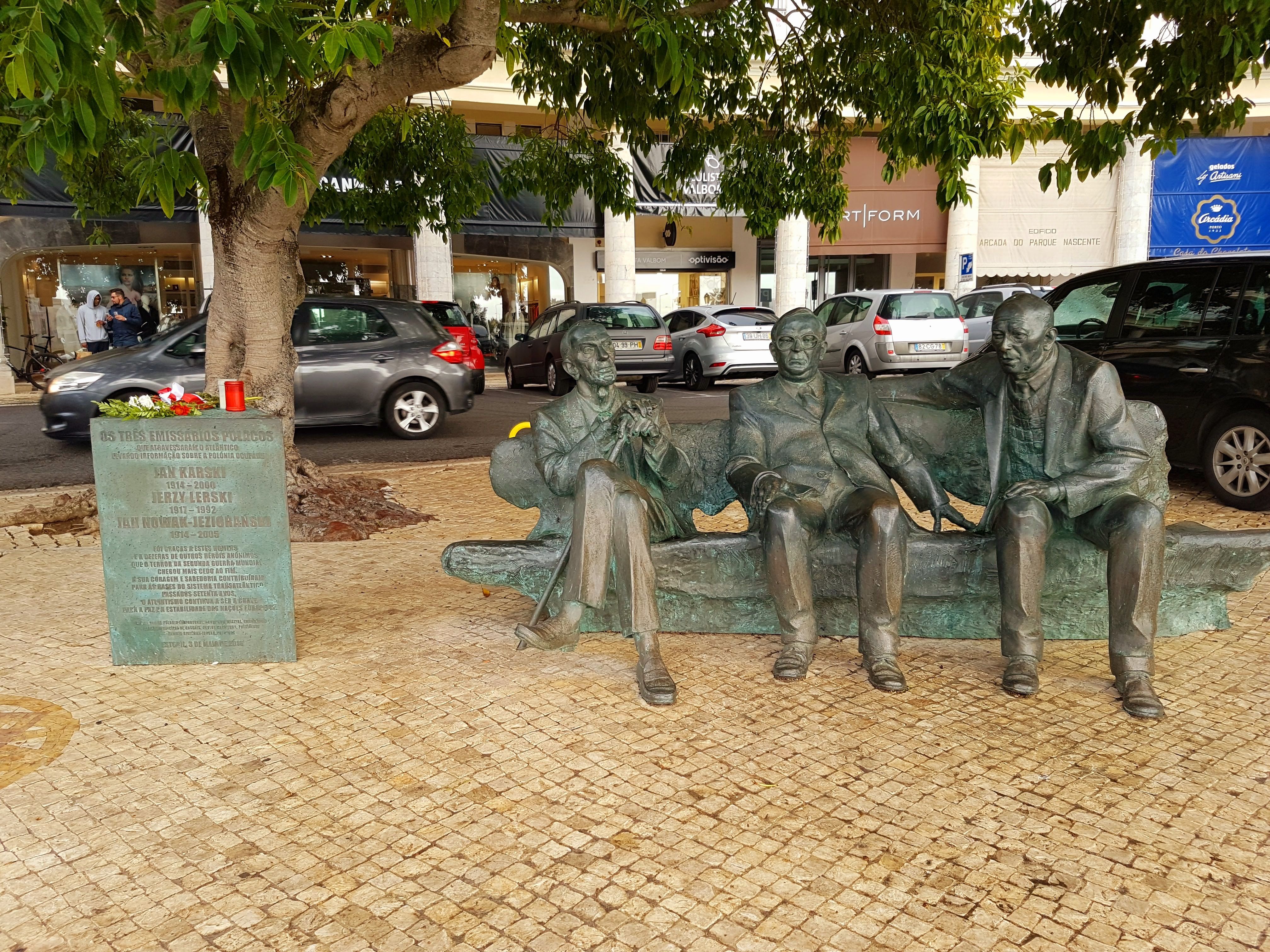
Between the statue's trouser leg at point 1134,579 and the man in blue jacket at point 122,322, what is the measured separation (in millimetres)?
17408

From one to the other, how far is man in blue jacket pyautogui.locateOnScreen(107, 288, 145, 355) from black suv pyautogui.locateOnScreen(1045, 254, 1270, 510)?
1573cm

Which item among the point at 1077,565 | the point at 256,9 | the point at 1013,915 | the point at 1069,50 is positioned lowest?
the point at 1013,915

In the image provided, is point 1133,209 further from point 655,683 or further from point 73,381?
point 655,683

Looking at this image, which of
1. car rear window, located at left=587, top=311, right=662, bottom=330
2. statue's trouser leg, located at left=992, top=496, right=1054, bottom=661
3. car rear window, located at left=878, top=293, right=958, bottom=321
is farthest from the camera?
car rear window, located at left=878, top=293, right=958, bottom=321

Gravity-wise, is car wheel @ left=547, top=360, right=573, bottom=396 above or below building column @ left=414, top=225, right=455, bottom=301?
below

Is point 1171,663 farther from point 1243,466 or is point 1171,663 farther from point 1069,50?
point 1069,50

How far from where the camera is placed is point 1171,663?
14.0 ft

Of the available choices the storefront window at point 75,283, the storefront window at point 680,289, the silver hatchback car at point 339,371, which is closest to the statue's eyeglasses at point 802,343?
the silver hatchback car at point 339,371

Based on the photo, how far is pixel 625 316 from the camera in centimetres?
1734

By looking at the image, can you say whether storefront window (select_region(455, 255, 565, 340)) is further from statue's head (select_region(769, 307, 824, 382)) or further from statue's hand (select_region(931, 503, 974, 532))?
statue's hand (select_region(931, 503, 974, 532))

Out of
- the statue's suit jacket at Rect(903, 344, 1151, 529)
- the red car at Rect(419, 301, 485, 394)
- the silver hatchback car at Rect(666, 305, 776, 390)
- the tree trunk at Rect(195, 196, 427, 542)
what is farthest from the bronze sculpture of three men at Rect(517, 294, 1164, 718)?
the silver hatchback car at Rect(666, 305, 776, 390)

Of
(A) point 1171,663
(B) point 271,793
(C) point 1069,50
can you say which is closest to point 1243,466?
(C) point 1069,50

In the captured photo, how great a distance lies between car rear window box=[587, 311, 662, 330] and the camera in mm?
17094

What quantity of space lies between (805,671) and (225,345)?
512 cm
